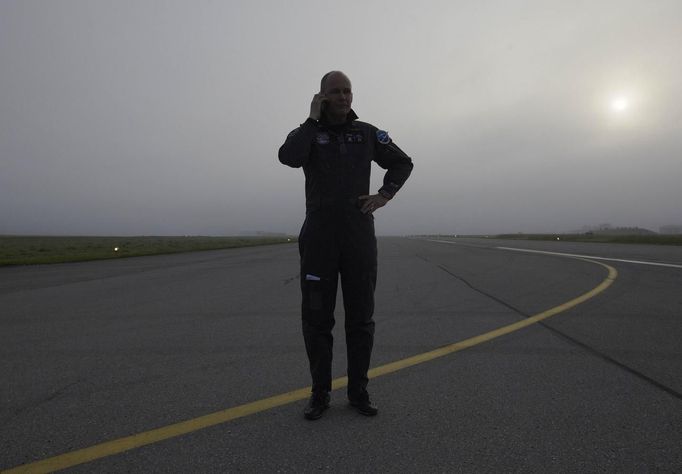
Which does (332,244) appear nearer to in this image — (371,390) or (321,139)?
(321,139)

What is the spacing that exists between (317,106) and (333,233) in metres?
0.79

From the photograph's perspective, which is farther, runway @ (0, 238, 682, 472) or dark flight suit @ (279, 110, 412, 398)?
dark flight suit @ (279, 110, 412, 398)

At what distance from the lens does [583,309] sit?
14.8 feet

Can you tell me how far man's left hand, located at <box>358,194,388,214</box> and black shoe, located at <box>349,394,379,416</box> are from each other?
1.15 m

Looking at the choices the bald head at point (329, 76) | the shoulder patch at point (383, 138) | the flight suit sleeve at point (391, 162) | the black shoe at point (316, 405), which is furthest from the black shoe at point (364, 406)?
the bald head at point (329, 76)

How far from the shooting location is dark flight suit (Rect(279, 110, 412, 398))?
2.24 metres

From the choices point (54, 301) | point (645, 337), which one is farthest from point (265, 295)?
point (645, 337)

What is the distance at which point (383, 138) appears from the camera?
8.13 feet

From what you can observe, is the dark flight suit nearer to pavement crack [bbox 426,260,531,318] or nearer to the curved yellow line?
the curved yellow line

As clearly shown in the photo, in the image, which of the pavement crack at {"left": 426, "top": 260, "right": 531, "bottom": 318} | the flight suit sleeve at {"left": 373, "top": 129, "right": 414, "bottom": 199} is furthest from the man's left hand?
the pavement crack at {"left": 426, "top": 260, "right": 531, "bottom": 318}

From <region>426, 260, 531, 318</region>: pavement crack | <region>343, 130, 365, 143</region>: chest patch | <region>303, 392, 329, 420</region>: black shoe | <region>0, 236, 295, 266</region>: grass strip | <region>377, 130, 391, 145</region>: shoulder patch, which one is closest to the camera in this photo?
<region>303, 392, 329, 420</region>: black shoe

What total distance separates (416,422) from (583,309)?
361cm

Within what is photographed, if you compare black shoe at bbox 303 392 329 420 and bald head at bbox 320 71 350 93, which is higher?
bald head at bbox 320 71 350 93

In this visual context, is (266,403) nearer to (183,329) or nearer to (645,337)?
(183,329)
